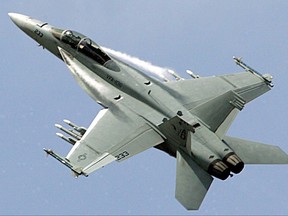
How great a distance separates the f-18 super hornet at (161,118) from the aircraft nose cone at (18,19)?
120cm

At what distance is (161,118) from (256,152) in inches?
182

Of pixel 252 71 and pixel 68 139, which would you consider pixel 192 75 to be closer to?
pixel 252 71

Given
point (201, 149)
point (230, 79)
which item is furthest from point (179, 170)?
point (230, 79)

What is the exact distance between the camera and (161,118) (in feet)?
156

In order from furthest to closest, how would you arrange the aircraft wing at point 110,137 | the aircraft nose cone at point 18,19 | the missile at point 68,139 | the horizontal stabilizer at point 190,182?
the aircraft nose cone at point 18,19
the missile at point 68,139
the aircraft wing at point 110,137
the horizontal stabilizer at point 190,182

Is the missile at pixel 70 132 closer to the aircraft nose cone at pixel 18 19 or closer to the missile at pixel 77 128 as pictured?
the missile at pixel 77 128

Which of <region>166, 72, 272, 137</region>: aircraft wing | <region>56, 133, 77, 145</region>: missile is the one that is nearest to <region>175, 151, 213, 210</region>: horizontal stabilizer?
<region>166, 72, 272, 137</region>: aircraft wing

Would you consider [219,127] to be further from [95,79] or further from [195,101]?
[95,79]

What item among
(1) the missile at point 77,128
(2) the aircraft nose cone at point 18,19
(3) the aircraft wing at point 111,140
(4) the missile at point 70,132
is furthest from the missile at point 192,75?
(2) the aircraft nose cone at point 18,19

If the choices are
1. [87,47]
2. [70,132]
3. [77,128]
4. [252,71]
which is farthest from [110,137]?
[252,71]

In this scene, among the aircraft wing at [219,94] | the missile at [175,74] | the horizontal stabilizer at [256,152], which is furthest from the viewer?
the missile at [175,74]

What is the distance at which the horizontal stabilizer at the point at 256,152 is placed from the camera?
46531 millimetres

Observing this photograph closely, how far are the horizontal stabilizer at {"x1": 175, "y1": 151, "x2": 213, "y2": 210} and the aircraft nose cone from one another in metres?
12.5

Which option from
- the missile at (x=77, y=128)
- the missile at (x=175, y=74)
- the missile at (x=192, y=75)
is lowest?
the missile at (x=77, y=128)
